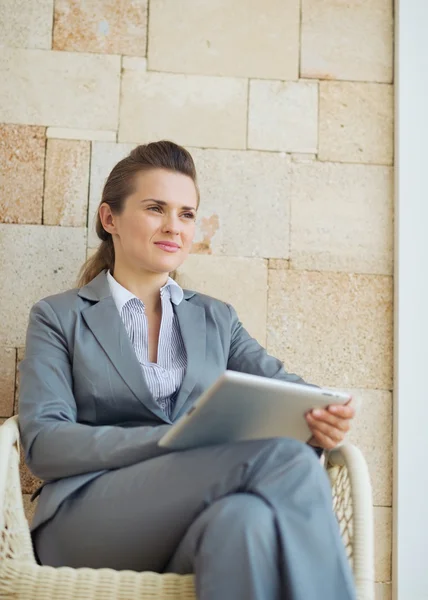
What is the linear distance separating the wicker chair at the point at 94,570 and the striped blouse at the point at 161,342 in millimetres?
418

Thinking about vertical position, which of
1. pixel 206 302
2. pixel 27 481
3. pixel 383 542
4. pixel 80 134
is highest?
pixel 80 134

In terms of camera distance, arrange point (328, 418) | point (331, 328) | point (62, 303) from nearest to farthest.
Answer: point (328, 418) < point (62, 303) < point (331, 328)

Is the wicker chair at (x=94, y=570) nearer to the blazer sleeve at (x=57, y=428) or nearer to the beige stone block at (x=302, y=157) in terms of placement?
the blazer sleeve at (x=57, y=428)

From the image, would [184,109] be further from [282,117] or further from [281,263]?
[281,263]

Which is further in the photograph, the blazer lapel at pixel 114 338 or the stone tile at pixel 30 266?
the stone tile at pixel 30 266

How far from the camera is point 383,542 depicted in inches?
102

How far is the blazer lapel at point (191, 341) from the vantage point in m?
2.06

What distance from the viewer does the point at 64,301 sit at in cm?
213

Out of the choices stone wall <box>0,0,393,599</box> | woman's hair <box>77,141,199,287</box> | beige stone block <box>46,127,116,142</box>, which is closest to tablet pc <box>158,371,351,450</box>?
woman's hair <box>77,141,199,287</box>

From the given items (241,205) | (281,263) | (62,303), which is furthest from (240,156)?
(62,303)

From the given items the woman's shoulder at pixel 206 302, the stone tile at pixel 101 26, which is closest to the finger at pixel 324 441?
the woman's shoulder at pixel 206 302

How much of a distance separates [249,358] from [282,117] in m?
0.93

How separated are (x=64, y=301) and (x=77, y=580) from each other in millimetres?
810

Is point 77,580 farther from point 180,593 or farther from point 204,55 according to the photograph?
point 204,55
